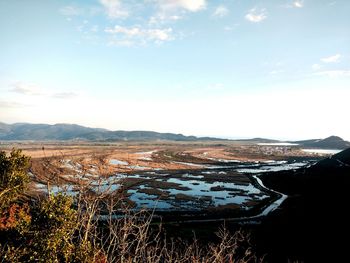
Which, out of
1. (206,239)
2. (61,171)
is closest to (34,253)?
(206,239)

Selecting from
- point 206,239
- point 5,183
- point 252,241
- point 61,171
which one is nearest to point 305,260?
point 252,241

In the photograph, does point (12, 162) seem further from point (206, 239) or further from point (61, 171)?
point (61, 171)

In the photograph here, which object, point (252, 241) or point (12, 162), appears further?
point (252, 241)

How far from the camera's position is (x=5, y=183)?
34.0 metres

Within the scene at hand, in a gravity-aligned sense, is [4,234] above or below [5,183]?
below

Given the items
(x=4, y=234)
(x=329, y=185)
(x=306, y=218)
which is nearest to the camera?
(x=4, y=234)

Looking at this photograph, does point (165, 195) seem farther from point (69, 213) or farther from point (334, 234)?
point (69, 213)

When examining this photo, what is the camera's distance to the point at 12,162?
113 feet

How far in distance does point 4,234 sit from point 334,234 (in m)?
41.0

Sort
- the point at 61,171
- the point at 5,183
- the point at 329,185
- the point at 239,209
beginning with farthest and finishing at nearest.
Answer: the point at 61,171, the point at 329,185, the point at 239,209, the point at 5,183

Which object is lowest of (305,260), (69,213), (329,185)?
(305,260)

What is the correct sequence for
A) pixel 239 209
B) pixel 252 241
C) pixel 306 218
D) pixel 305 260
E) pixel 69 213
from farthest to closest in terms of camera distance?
pixel 239 209
pixel 306 218
pixel 252 241
pixel 305 260
pixel 69 213

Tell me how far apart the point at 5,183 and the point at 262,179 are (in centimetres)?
7512

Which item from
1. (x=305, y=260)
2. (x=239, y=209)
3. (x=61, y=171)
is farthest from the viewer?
(x=61, y=171)
